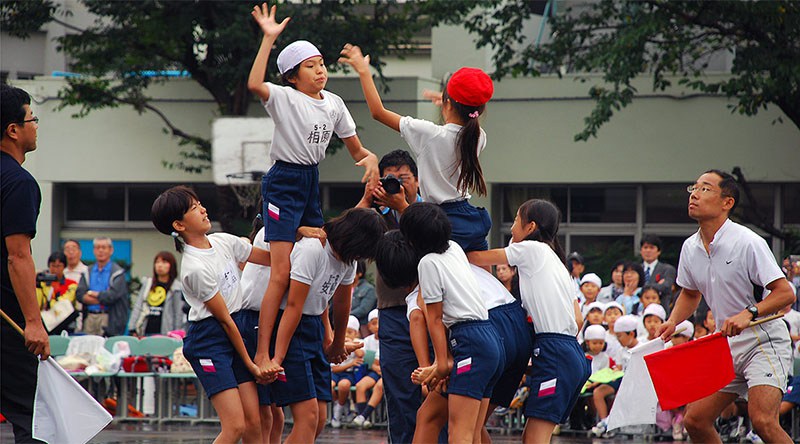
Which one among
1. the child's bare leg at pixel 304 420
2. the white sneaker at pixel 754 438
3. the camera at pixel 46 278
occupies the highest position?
the camera at pixel 46 278

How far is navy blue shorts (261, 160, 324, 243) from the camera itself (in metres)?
7.14

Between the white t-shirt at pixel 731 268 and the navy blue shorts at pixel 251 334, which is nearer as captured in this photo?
the navy blue shorts at pixel 251 334

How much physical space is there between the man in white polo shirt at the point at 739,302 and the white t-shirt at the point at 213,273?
2.84 m

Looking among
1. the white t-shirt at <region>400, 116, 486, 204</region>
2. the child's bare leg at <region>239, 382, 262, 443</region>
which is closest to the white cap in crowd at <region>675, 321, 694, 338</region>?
the white t-shirt at <region>400, 116, 486, 204</region>

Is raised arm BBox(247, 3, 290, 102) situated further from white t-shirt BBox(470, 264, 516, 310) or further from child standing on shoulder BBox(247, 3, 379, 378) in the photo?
white t-shirt BBox(470, 264, 516, 310)

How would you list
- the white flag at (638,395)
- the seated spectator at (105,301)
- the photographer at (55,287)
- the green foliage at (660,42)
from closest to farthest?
the white flag at (638,395)
the photographer at (55,287)
the seated spectator at (105,301)
the green foliage at (660,42)

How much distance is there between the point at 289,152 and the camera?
7129 mm

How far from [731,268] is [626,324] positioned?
4.75 meters

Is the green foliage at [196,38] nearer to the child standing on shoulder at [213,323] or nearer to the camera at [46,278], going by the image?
the camera at [46,278]

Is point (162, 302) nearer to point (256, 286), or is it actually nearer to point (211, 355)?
point (256, 286)

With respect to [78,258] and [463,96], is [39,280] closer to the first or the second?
[78,258]

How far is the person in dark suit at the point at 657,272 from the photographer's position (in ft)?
43.7

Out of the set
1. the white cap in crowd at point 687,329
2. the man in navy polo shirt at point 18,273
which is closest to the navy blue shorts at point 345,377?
the white cap in crowd at point 687,329

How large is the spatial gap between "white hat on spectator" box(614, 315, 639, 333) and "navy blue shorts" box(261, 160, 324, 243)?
19.8 feet
